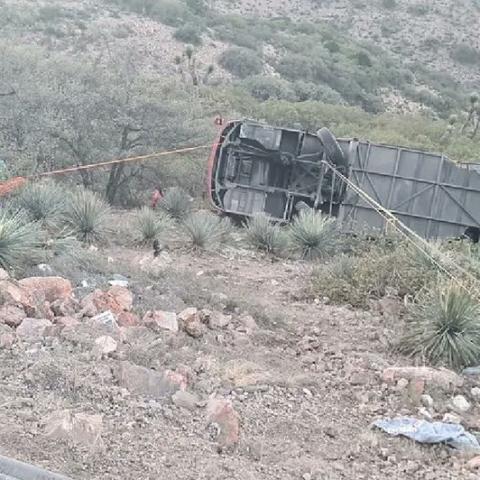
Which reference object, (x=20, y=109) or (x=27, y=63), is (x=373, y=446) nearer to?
(x=20, y=109)

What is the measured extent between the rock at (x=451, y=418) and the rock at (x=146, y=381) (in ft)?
6.79

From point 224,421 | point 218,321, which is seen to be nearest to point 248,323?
point 218,321

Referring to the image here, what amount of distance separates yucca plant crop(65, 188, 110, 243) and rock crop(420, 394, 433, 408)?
6.78m

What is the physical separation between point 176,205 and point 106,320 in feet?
34.9

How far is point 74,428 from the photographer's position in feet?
15.8

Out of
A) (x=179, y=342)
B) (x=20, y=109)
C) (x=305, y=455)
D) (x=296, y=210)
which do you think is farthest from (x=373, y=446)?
(x=20, y=109)

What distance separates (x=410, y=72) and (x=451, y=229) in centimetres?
3876

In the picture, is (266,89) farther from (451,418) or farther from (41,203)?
(451,418)

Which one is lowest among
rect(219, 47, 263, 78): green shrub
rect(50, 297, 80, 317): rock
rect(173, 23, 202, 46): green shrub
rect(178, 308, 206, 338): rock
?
rect(178, 308, 206, 338): rock

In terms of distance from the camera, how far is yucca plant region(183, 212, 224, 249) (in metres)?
13.3

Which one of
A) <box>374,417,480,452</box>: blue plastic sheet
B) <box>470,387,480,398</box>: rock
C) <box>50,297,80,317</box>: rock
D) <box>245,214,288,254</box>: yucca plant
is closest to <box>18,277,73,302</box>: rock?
<box>50,297,80,317</box>: rock

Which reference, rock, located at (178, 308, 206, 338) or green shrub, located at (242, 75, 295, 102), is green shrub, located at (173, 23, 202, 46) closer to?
green shrub, located at (242, 75, 295, 102)

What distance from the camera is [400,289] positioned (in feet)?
33.6

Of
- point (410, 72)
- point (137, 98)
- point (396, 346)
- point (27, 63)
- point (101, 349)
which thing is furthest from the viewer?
point (410, 72)
